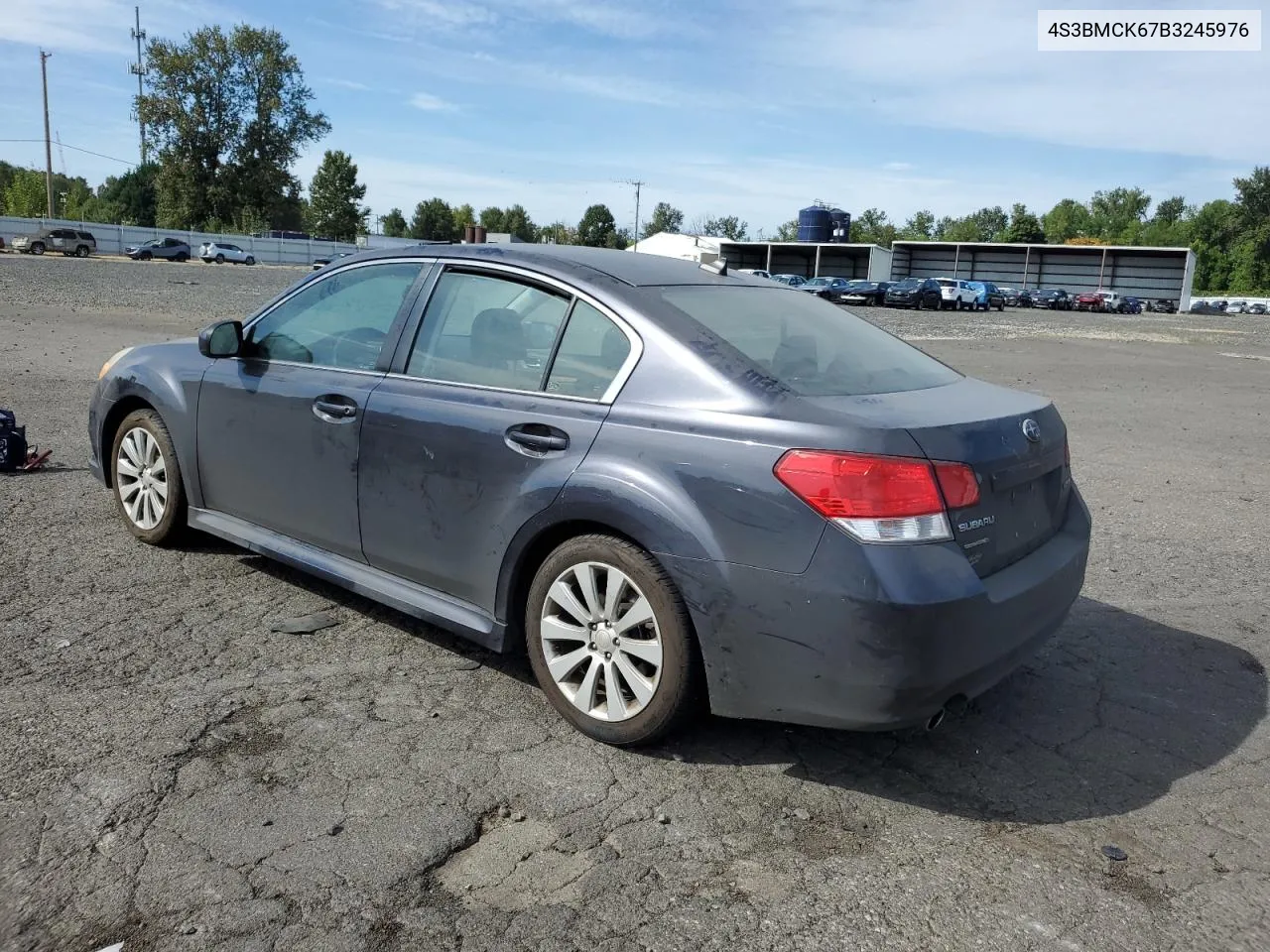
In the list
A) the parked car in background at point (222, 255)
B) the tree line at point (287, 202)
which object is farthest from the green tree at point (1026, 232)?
the parked car in background at point (222, 255)

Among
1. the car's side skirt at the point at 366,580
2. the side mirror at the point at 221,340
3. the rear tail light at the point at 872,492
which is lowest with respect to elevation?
the car's side skirt at the point at 366,580

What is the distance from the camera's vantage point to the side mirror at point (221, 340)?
15.0 feet

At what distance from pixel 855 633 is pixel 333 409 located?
232 cm

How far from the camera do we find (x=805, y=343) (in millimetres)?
3707

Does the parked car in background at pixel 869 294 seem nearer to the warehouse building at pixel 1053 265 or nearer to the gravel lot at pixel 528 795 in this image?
the warehouse building at pixel 1053 265

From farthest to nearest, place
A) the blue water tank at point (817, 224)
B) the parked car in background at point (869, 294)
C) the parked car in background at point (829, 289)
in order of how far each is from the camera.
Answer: the blue water tank at point (817, 224) < the parked car in background at point (869, 294) < the parked car in background at point (829, 289)

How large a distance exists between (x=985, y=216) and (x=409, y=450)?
162 meters

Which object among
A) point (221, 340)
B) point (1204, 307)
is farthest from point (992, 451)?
point (1204, 307)

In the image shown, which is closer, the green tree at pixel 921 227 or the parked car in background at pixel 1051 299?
the parked car in background at pixel 1051 299

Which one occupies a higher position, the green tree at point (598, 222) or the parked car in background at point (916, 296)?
the green tree at point (598, 222)

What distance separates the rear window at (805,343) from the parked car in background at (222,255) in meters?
62.8

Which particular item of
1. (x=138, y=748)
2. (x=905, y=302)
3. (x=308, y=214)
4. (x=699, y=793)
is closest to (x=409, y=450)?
(x=138, y=748)

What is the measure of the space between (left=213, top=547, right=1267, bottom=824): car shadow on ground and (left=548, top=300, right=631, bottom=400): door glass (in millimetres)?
1196

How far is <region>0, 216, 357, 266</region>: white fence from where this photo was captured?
2401 inches
